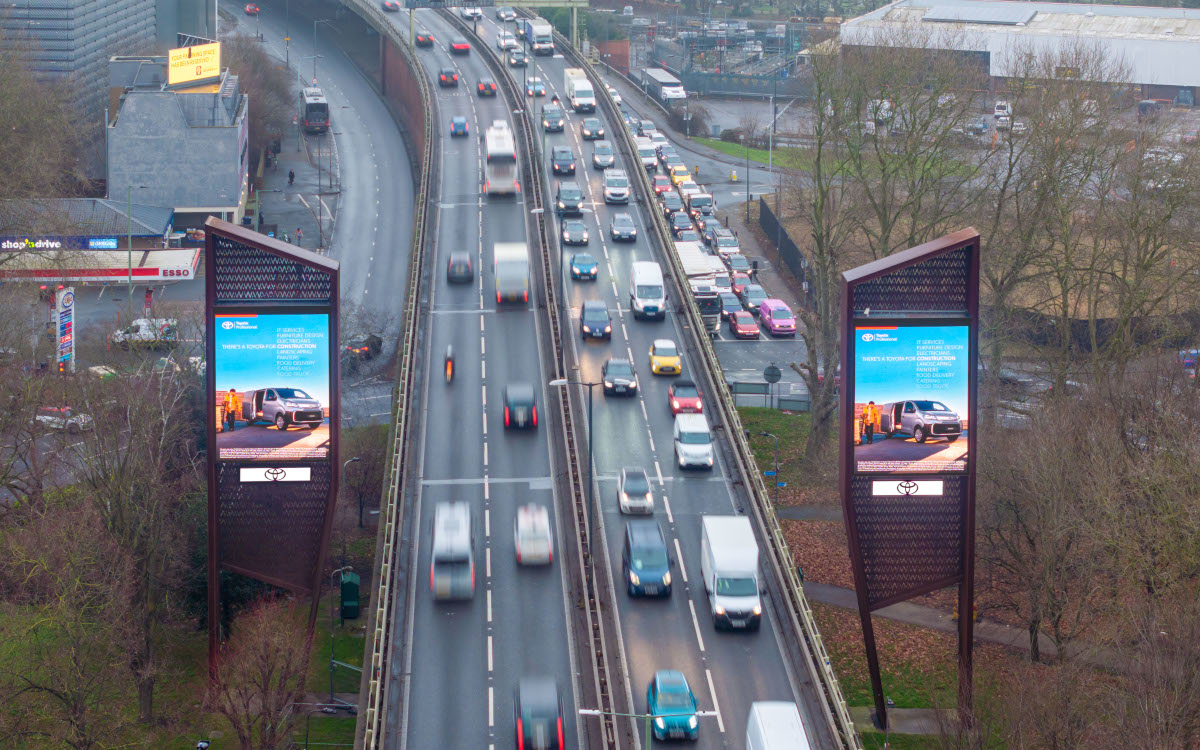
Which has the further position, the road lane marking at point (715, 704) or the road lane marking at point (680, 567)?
the road lane marking at point (680, 567)

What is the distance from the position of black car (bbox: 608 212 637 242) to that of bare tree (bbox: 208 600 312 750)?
41.6 metres

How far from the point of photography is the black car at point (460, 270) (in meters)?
82.0

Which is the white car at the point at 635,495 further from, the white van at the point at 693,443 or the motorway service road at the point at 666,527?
the white van at the point at 693,443

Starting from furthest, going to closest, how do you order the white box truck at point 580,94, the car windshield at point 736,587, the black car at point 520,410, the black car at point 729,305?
1. the white box truck at point 580,94
2. the black car at point 729,305
3. the black car at point 520,410
4. the car windshield at point 736,587

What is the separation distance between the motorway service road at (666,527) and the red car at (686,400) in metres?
0.80

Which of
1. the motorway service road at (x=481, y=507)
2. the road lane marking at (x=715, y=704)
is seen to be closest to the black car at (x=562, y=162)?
the motorway service road at (x=481, y=507)

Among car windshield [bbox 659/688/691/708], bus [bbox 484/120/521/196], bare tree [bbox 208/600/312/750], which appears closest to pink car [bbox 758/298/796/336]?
bus [bbox 484/120/521/196]

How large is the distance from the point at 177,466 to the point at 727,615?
2694cm

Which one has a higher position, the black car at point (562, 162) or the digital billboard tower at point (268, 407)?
the black car at point (562, 162)

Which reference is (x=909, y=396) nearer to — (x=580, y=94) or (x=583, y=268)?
(x=583, y=268)

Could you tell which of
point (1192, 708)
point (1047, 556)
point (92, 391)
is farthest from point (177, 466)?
point (1192, 708)

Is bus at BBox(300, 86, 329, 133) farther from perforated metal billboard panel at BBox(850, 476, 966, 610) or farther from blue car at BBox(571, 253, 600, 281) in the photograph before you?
A: perforated metal billboard panel at BBox(850, 476, 966, 610)

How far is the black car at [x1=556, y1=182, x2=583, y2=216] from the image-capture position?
9306 centimetres

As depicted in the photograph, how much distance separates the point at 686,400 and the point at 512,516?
1194cm
